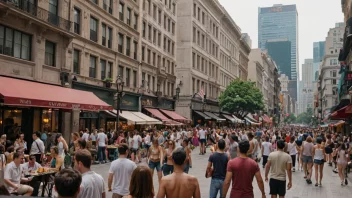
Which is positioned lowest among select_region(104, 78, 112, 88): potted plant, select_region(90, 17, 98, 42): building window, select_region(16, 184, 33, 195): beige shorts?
select_region(16, 184, 33, 195): beige shorts

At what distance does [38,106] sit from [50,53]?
628 cm

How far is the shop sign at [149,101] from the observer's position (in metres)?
38.9

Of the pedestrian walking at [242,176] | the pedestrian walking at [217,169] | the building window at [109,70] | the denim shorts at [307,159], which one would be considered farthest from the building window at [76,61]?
the pedestrian walking at [242,176]

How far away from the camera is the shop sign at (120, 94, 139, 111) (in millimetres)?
34094

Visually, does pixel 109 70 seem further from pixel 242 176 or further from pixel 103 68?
pixel 242 176

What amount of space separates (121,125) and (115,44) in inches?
293

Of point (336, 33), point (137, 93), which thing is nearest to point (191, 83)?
point (137, 93)

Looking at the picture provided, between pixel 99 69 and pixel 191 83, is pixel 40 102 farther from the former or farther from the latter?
pixel 191 83

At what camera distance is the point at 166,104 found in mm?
46094

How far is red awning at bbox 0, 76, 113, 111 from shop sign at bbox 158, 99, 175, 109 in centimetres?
1783

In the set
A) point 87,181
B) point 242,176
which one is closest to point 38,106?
point 242,176

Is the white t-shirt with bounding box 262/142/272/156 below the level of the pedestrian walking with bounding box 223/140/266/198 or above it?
below

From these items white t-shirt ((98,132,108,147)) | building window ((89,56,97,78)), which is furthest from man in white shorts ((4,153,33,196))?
building window ((89,56,97,78))

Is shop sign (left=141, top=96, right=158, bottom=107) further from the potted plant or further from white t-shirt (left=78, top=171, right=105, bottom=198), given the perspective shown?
white t-shirt (left=78, top=171, right=105, bottom=198)
